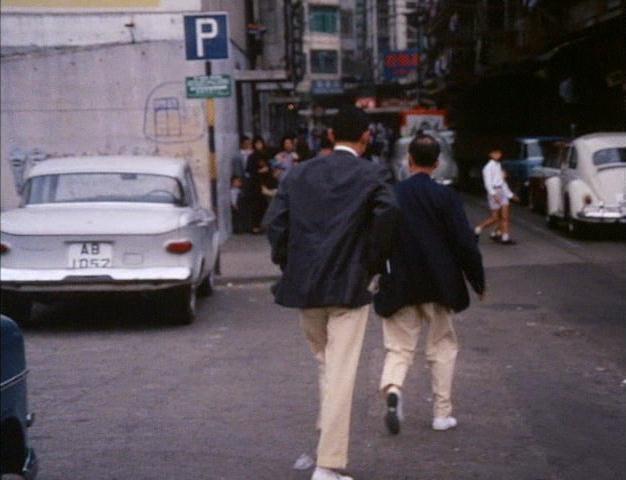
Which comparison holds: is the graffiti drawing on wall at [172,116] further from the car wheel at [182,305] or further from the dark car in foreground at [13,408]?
the dark car in foreground at [13,408]

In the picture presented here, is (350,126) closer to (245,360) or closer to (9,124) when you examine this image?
(245,360)

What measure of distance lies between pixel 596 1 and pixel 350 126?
73.9 ft

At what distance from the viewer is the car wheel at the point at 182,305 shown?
11.5m

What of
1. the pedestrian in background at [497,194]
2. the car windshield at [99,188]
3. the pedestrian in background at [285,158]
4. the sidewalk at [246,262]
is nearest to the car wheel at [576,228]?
the pedestrian in background at [497,194]

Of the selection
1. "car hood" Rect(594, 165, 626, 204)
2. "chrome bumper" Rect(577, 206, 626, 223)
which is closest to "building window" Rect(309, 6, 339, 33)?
"car hood" Rect(594, 165, 626, 204)

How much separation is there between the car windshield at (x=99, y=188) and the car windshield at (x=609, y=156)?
33.3 feet

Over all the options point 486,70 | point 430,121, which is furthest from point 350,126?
point 430,121

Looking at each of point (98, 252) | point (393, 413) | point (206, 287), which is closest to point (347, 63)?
point (206, 287)

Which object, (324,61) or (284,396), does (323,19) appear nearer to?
(324,61)

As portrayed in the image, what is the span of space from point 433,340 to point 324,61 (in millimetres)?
78647

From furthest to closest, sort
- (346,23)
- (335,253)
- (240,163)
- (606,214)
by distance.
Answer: (346,23), (240,163), (606,214), (335,253)

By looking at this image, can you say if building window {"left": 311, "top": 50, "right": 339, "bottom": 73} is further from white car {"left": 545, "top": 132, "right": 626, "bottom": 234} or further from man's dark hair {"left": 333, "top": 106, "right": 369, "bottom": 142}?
man's dark hair {"left": 333, "top": 106, "right": 369, "bottom": 142}

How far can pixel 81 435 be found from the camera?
7.32 metres

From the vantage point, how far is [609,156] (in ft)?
67.2
